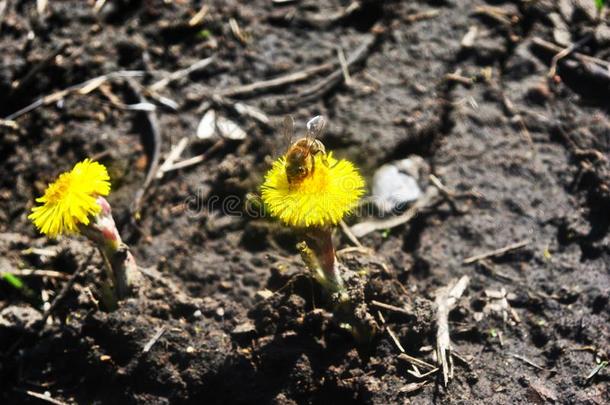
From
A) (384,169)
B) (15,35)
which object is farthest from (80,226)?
(15,35)

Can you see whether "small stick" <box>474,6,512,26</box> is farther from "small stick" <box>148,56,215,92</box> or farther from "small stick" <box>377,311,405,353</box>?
"small stick" <box>377,311,405,353</box>

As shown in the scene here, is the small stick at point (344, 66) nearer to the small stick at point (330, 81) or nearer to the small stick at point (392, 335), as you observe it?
the small stick at point (330, 81)

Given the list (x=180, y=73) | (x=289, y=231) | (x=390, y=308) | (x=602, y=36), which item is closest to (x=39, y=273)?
(x=289, y=231)

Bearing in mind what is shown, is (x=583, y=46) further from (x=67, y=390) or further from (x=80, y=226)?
(x=67, y=390)

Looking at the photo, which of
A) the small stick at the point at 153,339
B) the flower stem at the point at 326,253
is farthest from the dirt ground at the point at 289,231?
the flower stem at the point at 326,253

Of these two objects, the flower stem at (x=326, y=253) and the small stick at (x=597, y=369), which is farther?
the small stick at (x=597, y=369)
